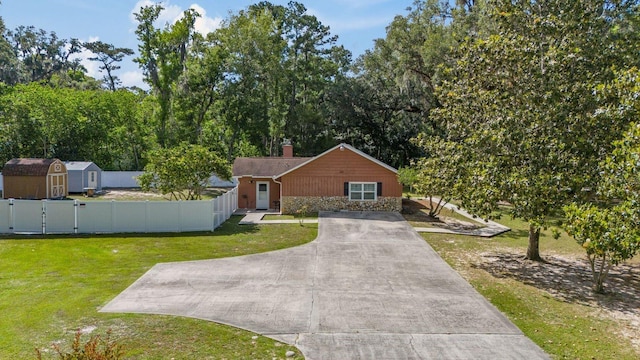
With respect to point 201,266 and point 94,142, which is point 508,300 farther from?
point 94,142

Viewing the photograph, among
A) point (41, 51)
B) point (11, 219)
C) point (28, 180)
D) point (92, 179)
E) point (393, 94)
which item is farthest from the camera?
point (41, 51)

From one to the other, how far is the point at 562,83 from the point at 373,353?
1041 cm

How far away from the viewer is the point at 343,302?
392 inches

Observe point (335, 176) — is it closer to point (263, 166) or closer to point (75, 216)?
point (263, 166)

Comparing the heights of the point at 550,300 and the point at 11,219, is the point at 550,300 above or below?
below

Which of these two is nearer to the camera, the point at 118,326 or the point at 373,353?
the point at 373,353

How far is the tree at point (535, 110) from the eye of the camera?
38.9 feet

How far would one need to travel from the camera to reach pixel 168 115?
3944 cm

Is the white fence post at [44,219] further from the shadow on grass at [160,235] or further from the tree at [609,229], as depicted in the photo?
the tree at [609,229]

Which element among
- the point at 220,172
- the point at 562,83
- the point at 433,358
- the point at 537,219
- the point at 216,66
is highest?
the point at 216,66

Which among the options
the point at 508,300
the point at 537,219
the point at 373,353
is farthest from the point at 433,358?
the point at 537,219

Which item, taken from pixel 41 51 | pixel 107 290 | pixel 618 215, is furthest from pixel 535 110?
pixel 41 51

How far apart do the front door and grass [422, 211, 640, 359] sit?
38.6 ft

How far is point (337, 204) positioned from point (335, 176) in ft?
5.41
